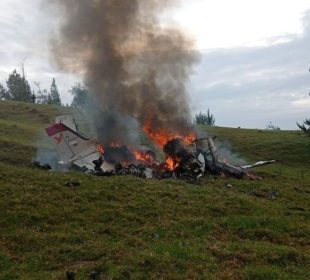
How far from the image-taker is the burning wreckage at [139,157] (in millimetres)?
35875

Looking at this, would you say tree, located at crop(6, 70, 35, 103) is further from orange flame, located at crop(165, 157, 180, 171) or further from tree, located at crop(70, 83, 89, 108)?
orange flame, located at crop(165, 157, 180, 171)

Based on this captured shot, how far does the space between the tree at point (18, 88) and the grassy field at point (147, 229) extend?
132 meters

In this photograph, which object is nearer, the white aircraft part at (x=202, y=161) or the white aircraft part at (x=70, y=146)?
the white aircraft part at (x=202, y=161)

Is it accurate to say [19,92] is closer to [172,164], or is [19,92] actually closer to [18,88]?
[18,88]

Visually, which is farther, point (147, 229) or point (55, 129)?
point (55, 129)

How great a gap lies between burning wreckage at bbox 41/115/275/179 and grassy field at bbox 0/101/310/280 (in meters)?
3.68

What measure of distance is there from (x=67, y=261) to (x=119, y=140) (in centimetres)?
2507

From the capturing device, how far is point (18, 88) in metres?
162

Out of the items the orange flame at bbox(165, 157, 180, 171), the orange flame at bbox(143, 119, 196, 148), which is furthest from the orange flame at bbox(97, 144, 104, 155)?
the orange flame at bbox(165, 157, 180, 171)

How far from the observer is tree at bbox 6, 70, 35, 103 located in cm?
15825

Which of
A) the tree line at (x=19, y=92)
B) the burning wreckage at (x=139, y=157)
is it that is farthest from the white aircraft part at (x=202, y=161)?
the tree line at (x=19, y=92)

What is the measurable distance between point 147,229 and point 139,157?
20.2 meters

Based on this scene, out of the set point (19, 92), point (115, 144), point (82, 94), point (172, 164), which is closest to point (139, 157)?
point (115, 144)

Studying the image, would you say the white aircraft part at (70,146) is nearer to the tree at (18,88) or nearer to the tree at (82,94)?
the tree at (82,94)
